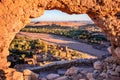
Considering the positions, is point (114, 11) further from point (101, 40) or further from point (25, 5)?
point (101, 40)

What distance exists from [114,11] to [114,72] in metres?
1.87

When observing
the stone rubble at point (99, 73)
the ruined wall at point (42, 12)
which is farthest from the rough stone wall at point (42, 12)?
the stone rubble at point (99, 73)

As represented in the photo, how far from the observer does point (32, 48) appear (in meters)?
21.8

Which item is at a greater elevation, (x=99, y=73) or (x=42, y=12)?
(x=42, y=12)

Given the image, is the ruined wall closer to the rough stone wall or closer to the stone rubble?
the rough stone wall

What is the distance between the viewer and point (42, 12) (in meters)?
6.09

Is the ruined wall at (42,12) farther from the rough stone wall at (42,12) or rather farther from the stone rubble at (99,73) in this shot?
the stone rubble at (99,73)

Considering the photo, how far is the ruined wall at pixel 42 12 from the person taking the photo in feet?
18.5

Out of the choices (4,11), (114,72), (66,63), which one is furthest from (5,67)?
(66,63)

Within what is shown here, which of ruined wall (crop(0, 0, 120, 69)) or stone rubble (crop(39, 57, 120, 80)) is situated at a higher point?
ruined wall (crop(0, 0, 120, 69))

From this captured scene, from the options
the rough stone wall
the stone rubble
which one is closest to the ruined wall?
the rough stone wall

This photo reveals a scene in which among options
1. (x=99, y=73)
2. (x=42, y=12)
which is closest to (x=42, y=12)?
(x=42, y=12)

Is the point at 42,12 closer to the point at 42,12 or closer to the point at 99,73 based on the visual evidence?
the point at 42,12

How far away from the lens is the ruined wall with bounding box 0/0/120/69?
564cm
